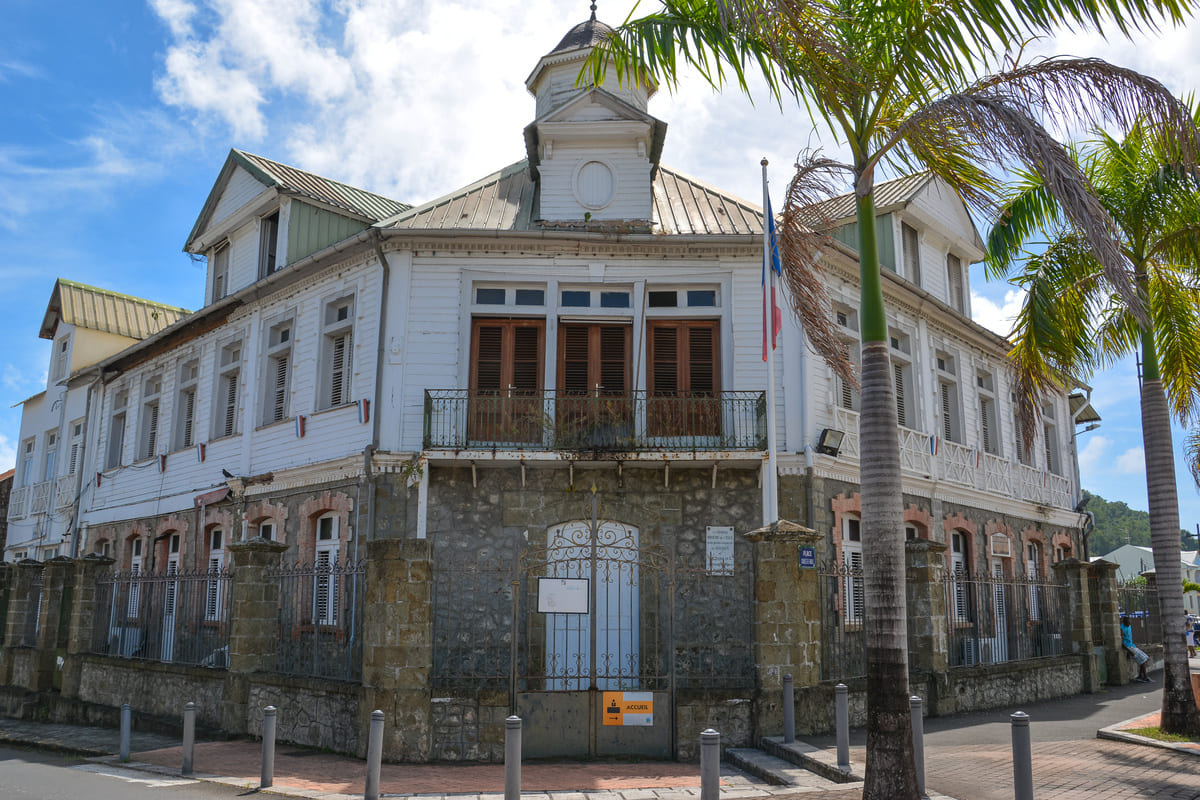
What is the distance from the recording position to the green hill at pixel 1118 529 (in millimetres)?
101562

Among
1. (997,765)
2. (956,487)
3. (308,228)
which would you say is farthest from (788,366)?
(308,228)

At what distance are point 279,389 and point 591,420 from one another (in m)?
7.02

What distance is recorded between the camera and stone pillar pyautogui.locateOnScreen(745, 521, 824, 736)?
11.0 m

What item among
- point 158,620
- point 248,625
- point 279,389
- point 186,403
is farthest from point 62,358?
point 248,625

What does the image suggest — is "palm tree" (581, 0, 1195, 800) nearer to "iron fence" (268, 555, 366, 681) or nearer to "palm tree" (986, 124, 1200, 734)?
"palm tree" (986, 124, 1200, 734)

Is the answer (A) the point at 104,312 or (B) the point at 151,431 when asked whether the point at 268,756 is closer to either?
(B) the point at 151,431

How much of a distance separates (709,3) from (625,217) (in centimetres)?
744

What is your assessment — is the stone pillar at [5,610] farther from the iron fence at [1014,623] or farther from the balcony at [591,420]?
the iron fence at [1014,623]

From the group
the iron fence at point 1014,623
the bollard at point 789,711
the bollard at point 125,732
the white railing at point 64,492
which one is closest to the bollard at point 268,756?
the bollard at point 125,732

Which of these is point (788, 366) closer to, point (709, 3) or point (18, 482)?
point (709, 3)

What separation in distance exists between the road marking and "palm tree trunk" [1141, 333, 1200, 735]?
1134 cm

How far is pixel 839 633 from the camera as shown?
591 inches

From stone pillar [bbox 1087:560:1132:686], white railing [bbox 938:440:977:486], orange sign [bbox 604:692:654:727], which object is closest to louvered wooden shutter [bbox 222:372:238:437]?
orange sign [bbox 604:692:654:727]

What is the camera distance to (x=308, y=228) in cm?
1866
